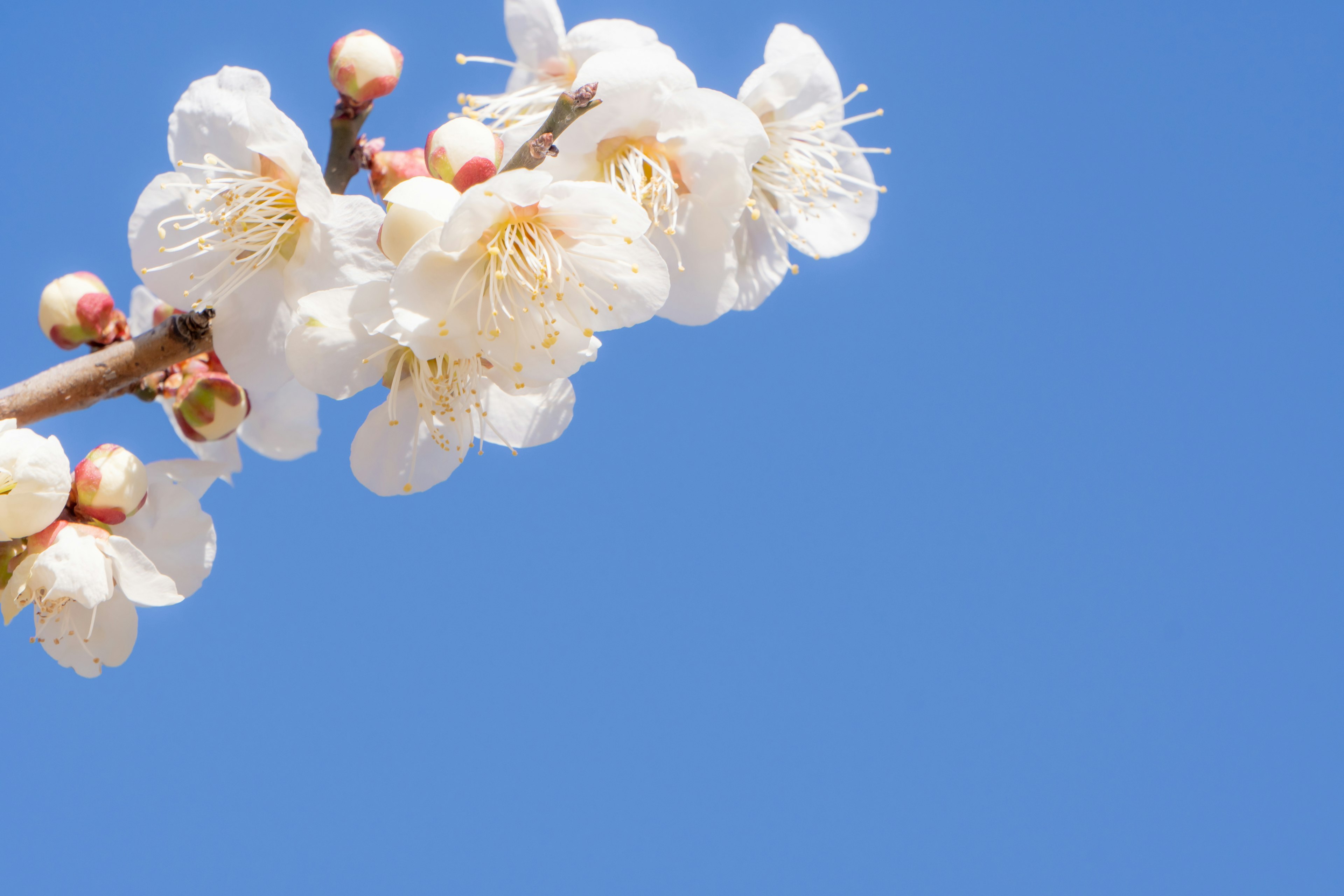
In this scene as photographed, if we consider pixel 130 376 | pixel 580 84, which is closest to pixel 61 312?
pixel 130 376

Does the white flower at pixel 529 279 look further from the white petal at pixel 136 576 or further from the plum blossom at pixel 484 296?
the white petal at pixel 136 576

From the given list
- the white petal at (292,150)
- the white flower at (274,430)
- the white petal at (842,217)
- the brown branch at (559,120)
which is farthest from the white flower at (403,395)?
the white petal at (842,217)

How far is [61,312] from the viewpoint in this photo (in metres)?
1.48

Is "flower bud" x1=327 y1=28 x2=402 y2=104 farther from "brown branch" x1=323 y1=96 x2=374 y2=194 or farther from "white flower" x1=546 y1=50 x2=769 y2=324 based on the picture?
"white flower" x1=546 y1=50 x2=769 y2=324

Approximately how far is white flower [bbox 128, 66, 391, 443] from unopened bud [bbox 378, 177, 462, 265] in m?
0.16

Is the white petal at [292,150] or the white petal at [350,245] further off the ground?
the white petal at [292,150]

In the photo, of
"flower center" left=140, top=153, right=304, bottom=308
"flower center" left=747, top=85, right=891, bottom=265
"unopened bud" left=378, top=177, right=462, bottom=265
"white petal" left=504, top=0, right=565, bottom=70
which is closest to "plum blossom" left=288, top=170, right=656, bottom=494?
"unopened bud" left=378, top=177, right=462, bottom=265

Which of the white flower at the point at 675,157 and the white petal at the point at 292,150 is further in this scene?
the white flower at the point at 675,157

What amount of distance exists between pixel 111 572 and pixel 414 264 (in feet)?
1.95

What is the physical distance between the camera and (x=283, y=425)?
1.65 m

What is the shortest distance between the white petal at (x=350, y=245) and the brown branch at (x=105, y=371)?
0.26 meters

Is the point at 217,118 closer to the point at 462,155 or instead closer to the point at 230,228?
the point at 230,228

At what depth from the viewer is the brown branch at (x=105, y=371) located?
1.23 meters

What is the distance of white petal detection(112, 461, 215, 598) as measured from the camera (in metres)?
1.28
